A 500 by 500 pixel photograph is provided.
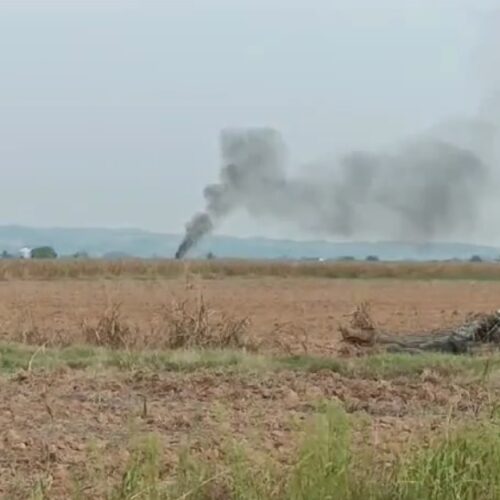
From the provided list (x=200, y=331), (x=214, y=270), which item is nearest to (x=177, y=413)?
(x=200, y=331)

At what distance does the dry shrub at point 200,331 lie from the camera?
54.3 ft

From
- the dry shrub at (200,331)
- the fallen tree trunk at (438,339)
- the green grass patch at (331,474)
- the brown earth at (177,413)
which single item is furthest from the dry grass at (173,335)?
the green grass patch at (331,474)

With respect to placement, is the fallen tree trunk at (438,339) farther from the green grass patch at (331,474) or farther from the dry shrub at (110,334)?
the green grass patch at (331,474)

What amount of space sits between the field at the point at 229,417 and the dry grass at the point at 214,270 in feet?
129

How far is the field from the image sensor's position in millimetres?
6664

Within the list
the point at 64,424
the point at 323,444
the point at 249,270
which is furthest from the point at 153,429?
the point at 249,270

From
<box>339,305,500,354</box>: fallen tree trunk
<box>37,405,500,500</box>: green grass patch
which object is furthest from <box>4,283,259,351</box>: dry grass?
<box>37,405,500,500</box>: green grass patch

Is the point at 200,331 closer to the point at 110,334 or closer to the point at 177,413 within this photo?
the point at 110,334

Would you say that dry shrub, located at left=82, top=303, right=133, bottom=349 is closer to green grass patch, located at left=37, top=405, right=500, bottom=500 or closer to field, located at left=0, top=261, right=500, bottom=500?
field, located at left=0, top=261, right=500, bottom=500

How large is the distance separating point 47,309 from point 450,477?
27502 millimetres

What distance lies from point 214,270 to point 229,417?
191 ft

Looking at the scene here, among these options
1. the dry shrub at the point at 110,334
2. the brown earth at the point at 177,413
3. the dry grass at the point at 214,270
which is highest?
the dry grass at the point at 214,270

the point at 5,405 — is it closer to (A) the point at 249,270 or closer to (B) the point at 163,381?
(B) the point at 163,381

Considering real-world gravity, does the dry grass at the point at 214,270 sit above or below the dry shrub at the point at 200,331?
above
